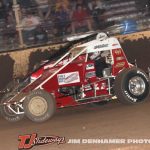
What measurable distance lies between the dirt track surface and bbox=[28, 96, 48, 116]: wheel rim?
0.68ft

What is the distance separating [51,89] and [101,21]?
353 centimetres

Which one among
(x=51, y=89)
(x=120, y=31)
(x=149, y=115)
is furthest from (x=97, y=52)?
(x=120, y=31)

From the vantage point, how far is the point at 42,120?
9.07 metres

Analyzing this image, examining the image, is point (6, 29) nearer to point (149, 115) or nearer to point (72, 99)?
point (72, 99)

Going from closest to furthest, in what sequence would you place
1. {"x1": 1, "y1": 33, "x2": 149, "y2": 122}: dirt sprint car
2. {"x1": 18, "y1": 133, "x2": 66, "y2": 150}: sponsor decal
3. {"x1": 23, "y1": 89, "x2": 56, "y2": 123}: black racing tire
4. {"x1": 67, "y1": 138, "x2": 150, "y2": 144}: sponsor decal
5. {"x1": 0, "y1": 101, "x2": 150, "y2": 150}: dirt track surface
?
{"x1": 67, "y1": 138, "x2": 150, "y2": 144}: sponsor decal
{"x1": 0, "y1": 101, "x2": 150, "y2": 150}: dirt track surface
{"x1": 18, "y1": 133, "x2": 66, "y2": 150}: sponsor decal
{"x1": 23, "y1": 89, "x2": 56, "y2": 123}: black racing tire
{"x1": 1, "y1": 33, "x2": 149, "y2": 122}: dirt sprint car

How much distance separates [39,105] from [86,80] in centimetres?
102

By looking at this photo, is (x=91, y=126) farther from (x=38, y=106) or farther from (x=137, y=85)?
(x=137, y=85)

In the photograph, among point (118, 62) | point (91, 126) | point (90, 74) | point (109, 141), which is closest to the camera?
point (109, 141)

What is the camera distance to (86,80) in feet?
31.2

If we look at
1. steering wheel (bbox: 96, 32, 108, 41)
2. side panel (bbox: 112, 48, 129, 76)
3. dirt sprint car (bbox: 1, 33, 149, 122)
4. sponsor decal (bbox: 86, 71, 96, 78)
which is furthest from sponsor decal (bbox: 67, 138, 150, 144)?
steering wheel (bbox: 96, 32, 108, 41)

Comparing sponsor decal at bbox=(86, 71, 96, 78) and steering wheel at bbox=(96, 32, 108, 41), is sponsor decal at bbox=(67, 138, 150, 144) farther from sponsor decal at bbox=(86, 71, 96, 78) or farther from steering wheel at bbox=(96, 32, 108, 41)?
steering wheel at bbox=(96, 32, 108, 41)

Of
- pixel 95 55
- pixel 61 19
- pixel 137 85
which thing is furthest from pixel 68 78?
pixel 61 19

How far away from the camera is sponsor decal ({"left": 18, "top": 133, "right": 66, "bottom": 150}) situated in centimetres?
734

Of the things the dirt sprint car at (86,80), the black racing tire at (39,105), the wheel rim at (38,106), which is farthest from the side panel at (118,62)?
the wheel rim at (38,106)
